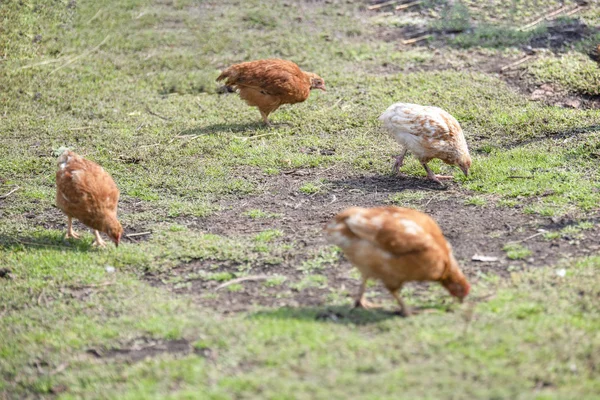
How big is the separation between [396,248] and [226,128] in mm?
6253

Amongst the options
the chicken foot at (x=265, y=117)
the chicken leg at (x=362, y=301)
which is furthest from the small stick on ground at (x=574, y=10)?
the chicken leg at (x=362, y=301)

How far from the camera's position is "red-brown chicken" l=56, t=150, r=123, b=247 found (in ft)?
24.1

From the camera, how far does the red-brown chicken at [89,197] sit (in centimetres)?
736

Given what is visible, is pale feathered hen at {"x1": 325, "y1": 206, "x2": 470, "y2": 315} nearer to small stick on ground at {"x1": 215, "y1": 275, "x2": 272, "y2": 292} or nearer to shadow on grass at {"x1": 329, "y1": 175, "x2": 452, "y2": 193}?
small stick on ground at {"x1": 215, "y1": 275, "x2": 272, "y2": 292}

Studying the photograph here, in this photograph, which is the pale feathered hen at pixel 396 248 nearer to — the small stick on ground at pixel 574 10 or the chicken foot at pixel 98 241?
the chicken foot at pixel 98 241

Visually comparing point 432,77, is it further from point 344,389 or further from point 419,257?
point 344,389

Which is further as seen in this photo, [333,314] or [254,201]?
[254,201]

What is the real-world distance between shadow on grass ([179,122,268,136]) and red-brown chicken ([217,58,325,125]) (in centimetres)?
25

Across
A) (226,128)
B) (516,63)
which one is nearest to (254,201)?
(226,128)

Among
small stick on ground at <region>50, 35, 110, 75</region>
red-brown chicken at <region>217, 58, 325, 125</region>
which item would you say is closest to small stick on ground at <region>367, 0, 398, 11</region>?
red-brown chicken at <region>217, 58, 325, 125</region>

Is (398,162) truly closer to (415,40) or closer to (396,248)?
(396,248)

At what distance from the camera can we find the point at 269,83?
10789 millimetres

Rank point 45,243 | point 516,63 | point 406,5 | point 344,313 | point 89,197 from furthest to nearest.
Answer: point 406,5
point 516,63
point 45,243
point 89,197
point 344,313

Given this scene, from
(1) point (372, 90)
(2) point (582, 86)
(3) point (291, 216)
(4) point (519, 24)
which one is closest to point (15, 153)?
(3) point (291, 216)
